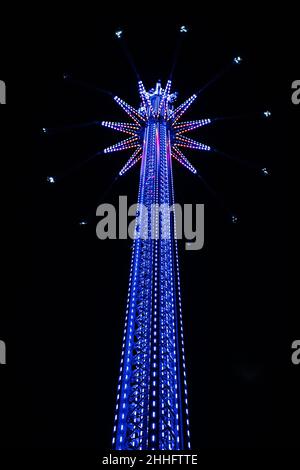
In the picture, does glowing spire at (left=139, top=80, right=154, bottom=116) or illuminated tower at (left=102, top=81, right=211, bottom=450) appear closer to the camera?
illuminated tower at (left=102, top=81, right=211, bottom=450)

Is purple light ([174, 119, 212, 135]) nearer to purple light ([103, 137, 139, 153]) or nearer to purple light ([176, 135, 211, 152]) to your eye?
purple light ([176, 135, 211, 152])

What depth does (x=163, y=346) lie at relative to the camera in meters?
11.8

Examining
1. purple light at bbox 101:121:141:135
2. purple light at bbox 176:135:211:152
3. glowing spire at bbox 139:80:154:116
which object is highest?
glowing spire at bbox 139:80:154:116

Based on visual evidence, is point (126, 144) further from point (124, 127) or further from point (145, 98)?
point (145, 98)

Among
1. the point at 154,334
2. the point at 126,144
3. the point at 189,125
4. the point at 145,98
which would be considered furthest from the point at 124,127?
the point at 154,334

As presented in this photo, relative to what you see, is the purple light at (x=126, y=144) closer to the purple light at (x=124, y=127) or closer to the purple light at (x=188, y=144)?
the purple light at (x=124, y=127)

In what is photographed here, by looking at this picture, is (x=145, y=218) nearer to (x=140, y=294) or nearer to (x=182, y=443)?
(x=140, y=294)

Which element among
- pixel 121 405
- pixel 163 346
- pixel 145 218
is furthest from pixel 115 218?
pixel 121 405

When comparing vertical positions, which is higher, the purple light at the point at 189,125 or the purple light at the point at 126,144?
the purple light at the point at 189,125

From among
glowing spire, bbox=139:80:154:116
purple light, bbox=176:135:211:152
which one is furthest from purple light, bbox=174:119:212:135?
glowing spire, bbox=139:80:154:116

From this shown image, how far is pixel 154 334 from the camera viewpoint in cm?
1183

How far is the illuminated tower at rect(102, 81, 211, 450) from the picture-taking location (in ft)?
33.8

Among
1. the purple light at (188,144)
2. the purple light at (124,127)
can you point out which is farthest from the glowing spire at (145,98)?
the purple light at (188,144)

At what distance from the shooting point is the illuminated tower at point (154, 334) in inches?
405
